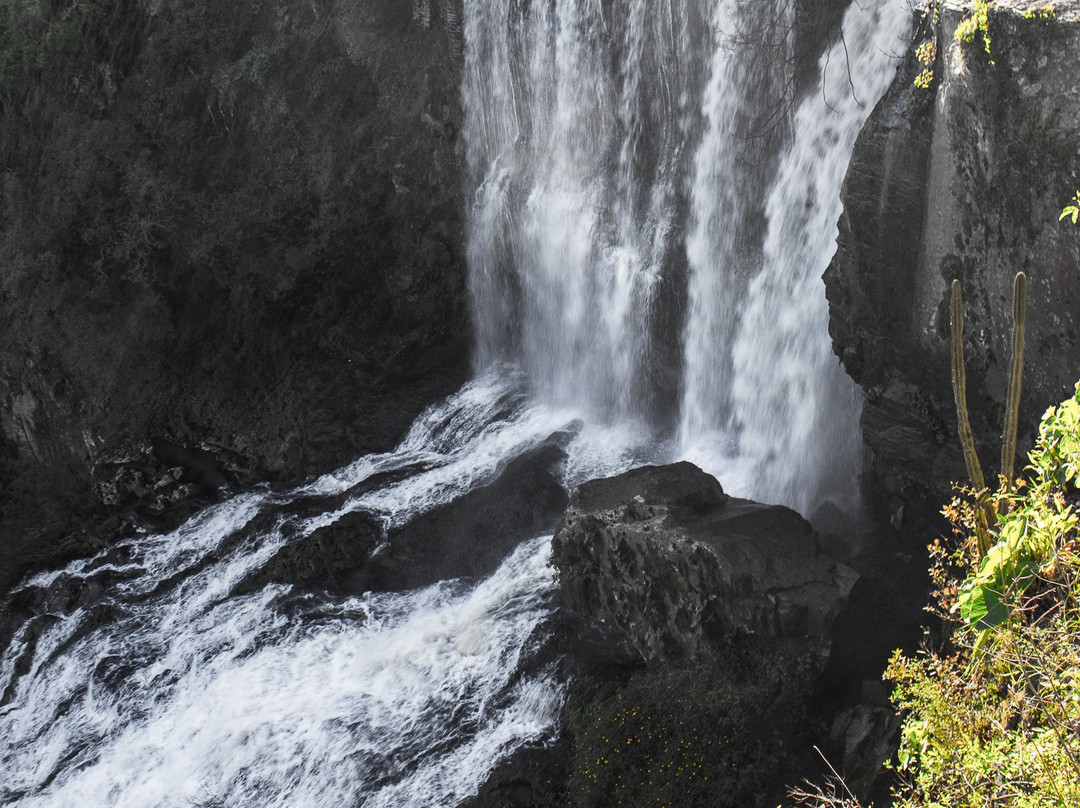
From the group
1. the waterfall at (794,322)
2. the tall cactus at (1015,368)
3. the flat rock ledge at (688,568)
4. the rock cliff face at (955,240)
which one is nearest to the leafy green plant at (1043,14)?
the rock cliff face at (955,240)

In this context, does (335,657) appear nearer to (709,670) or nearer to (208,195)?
(709,670)

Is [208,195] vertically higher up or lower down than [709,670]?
higher up

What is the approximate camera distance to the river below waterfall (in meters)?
10.3

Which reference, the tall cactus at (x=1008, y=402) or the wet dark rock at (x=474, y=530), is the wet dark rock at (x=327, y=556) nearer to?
the wet dark rock at (x=474, y=530)

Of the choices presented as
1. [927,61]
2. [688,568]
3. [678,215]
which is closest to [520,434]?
[678,215]

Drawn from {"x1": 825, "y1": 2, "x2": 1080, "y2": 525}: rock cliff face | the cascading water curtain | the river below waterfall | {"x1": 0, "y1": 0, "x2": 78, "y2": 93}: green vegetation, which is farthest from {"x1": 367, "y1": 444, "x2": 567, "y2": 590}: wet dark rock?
{"x1": 0, "y1": 0, "x2": 78, "y2": 93}: green vegetation

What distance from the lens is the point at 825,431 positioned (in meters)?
11.7

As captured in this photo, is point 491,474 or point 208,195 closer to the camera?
point 491,474

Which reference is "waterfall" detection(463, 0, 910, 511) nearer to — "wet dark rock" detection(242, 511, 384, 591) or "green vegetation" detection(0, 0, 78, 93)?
"wet dark rock" detection(242, 511, 384, 591)

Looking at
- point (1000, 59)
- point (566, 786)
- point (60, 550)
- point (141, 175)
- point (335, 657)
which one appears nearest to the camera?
point (1000, 59)

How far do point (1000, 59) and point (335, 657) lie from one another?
30.2ft

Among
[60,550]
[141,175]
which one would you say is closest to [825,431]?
[60,550]

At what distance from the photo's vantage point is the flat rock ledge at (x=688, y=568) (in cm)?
923

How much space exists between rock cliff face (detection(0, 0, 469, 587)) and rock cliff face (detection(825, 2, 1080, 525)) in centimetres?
877
